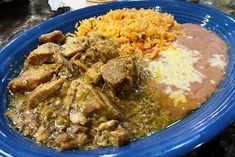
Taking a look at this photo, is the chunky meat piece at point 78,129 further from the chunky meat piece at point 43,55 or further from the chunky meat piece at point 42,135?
the chunky meat piece at point 43,55

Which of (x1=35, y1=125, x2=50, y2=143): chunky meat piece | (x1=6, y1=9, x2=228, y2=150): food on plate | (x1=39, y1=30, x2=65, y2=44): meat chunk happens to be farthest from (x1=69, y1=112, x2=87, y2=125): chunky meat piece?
(x1=39, y1=30, x2=65, y2=44): meat chunk

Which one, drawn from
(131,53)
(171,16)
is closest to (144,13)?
(171,16)

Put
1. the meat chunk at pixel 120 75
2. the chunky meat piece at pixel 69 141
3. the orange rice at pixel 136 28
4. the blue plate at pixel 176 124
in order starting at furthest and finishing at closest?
the orange rice at pixel 136 28 → the meat chunk at pixel 120 75 → the chunky meat piece at pixel 69 141 → the blue plate at pixel 176 124

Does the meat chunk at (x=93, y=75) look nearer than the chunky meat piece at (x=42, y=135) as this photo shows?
No

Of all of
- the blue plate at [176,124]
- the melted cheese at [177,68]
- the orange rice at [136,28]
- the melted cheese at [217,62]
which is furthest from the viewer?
the orange rice at [136,28]

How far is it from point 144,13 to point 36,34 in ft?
2.06

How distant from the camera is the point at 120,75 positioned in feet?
4.84

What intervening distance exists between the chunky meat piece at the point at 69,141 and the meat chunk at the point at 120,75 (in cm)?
25

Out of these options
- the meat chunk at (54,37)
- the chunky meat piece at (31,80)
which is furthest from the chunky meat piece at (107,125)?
the meat chunk at (54,37)

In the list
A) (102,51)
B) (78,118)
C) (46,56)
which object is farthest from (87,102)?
A: (46,56)

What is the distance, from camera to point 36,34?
6.88 feet

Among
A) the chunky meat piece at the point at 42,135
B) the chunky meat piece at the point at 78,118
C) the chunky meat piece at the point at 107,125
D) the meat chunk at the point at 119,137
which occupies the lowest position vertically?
the chunky meat piece at the point at 42,135

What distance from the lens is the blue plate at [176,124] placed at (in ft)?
4.05

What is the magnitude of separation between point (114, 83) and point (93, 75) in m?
0.13
